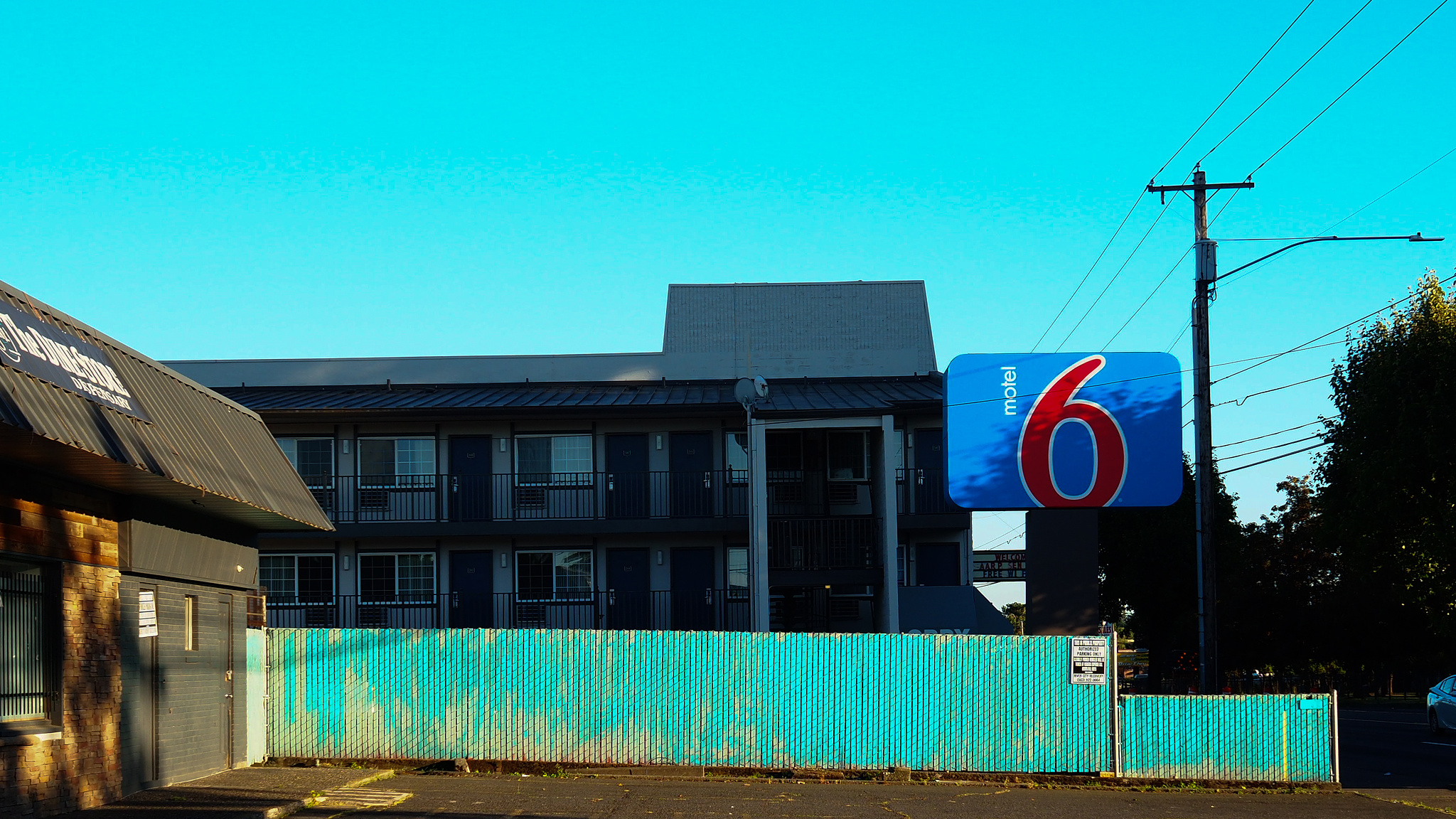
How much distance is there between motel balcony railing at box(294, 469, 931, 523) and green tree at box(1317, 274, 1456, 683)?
386 inches

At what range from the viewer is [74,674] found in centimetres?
1245

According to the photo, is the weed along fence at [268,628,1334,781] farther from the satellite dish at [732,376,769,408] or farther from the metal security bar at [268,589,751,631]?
the metal security bar at [268,589,751,631]

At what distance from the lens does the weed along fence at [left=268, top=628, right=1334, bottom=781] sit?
1684 centimetres

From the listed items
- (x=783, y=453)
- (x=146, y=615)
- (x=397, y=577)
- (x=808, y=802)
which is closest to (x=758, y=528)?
(x=783, y=453)

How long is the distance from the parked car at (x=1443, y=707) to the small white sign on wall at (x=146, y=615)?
2614 cm

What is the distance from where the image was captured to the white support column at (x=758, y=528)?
75.6 ft

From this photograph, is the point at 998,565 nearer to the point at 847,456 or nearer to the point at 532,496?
the point at 847,456

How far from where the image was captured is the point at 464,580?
1139 inches

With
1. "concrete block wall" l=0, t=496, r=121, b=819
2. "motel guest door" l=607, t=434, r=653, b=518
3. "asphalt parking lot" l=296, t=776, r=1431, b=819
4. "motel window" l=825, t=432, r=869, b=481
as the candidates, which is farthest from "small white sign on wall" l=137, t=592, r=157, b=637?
"motel window" l=825, t=432, r=869, b=481

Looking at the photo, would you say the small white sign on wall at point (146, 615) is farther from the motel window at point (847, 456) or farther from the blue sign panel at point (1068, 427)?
the motel window at point (847, 456)

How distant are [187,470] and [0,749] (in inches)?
124

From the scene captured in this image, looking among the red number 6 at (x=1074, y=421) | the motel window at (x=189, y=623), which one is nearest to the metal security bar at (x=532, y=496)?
the red number 6 at (x=1074, y=421)

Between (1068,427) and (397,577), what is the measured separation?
1689cm

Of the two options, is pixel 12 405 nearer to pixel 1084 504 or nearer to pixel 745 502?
pixel 1084 504
